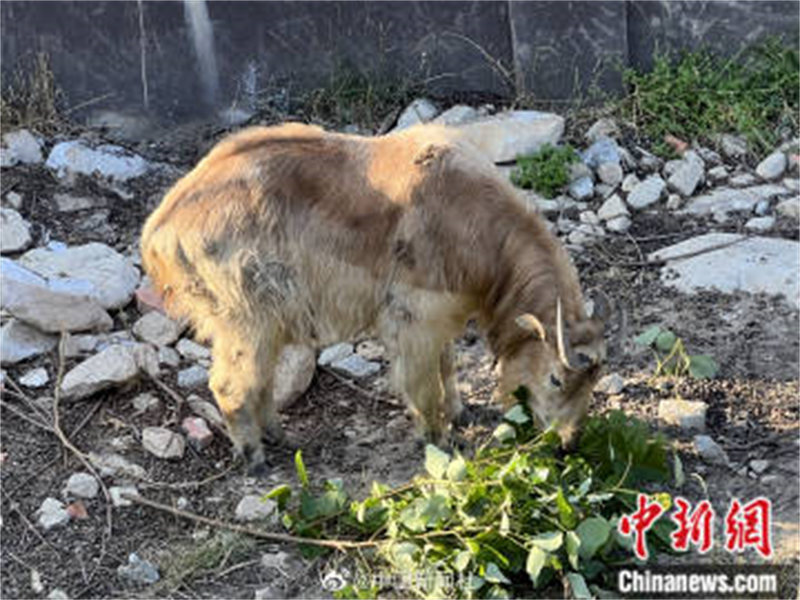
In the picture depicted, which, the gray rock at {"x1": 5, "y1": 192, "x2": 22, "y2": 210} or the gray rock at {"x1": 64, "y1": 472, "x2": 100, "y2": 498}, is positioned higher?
the gray rock at {"x1": 5, "y1": 192, "x2": 22, "y2": 210}

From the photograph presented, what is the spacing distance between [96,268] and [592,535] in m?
3.40

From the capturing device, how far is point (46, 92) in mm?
9945

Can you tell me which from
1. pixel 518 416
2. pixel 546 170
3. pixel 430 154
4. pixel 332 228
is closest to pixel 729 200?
pixel 546 170

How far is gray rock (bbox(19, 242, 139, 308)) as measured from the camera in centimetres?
853

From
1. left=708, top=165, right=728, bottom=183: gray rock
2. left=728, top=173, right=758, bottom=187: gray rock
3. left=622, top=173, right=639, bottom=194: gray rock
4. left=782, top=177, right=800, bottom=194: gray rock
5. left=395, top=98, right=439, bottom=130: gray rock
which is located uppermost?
left=395, top=98, right=439, bottom=130: gray rock

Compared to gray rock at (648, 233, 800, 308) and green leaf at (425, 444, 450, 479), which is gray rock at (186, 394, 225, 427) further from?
gray rock at (648, 233, 800, 308)

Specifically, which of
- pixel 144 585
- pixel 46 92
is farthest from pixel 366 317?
pixel 46 92

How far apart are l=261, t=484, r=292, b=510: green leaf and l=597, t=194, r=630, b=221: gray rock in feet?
9.97

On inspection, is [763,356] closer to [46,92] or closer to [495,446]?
[495,446]

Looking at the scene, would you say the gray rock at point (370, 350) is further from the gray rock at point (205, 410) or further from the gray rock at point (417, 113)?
the gray rock at point (417, 113)

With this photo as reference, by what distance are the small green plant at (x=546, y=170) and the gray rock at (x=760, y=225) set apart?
1061 mm

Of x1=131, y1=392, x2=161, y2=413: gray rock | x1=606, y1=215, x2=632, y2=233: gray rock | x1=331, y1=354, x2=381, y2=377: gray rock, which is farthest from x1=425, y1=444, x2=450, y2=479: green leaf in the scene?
x1=606, y1=215, x2=632, y2=233: gray rock

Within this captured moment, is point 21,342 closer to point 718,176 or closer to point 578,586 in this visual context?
point 578,586

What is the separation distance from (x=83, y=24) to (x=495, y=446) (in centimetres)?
413
